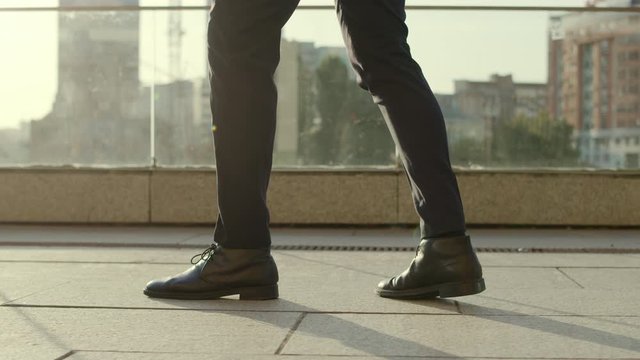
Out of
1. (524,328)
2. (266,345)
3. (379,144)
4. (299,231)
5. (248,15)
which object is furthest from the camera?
(379,144)

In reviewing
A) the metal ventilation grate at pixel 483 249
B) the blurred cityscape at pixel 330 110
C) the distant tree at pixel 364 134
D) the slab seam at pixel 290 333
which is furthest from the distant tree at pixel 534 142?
the slab seam at pixel 290 333

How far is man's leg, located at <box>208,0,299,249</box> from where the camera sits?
7.93ft

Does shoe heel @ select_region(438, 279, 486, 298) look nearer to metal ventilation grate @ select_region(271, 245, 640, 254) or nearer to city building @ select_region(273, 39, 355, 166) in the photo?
metal ventilation grate @ select_region(271, 245, 640, 254)

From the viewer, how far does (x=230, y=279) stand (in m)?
2.45

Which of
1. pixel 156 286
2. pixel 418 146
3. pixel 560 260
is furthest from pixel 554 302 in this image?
pixel 560 260

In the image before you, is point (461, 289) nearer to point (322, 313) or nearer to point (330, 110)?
point (322, 313)

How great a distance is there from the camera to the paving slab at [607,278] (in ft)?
9.25

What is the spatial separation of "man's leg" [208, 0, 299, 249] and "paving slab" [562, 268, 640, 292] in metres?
1.17

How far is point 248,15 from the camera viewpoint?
2.39m

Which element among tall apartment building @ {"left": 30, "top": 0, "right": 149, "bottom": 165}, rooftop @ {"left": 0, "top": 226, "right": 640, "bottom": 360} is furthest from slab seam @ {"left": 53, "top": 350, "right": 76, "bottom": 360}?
tall apartment building @ {"left": 30, "top": 0, "right": 149, "bottom": 165}

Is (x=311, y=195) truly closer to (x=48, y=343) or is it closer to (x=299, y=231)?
(x=299, y=231)

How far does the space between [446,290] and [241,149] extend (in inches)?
28.0

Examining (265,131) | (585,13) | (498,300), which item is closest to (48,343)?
(265,131)

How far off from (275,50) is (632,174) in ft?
12.7
